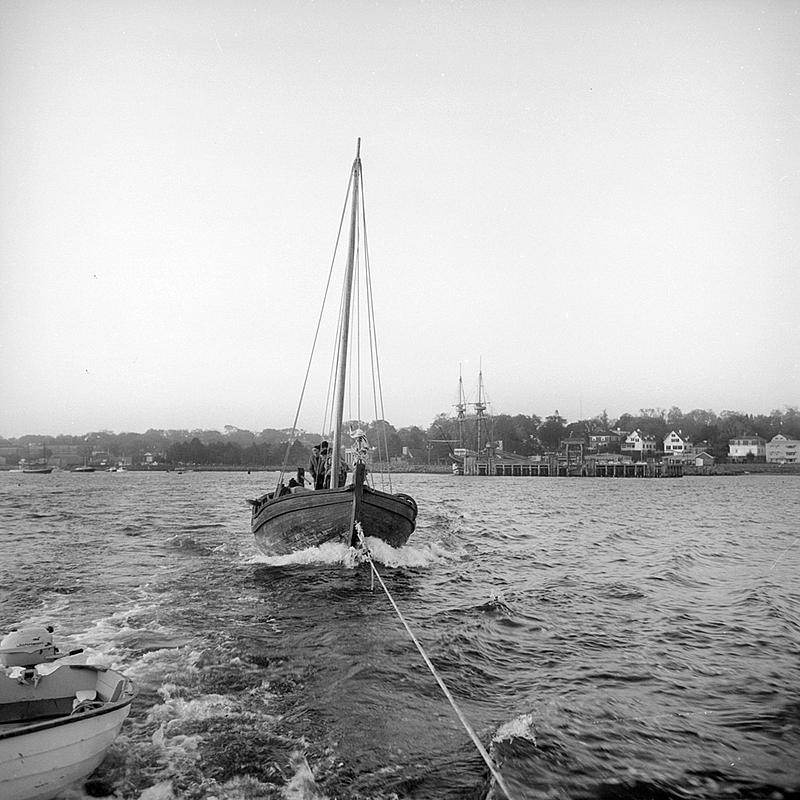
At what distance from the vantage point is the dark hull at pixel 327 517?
49.3 feet

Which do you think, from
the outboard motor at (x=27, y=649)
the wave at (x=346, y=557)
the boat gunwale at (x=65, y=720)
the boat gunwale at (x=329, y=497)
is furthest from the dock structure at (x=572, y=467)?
the boat gunwale at (x=65, y=720)

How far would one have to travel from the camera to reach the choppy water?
593 centimetres

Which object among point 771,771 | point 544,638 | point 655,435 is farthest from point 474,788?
point 655,435

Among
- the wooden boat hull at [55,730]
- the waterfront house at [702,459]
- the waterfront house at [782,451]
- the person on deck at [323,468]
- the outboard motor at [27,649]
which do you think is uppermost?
the waterfront house at [782,451]

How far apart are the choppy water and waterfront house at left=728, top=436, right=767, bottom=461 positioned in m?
132

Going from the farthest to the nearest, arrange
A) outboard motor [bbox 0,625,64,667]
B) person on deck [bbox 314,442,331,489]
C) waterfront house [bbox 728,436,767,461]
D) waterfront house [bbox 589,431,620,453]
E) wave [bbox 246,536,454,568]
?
waterfront house [bbox 589,431,620,453], waterfront house [bbox 728,436,767,461], person on deck [bbox 314,442,331,489], wave [bbox 246,536,454,568], outboard motor [bbox 0,625,64,667]

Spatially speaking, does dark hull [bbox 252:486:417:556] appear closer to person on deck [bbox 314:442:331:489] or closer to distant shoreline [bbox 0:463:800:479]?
person on deck [bbox 314:442:331:489]

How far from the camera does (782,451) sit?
135125 mm

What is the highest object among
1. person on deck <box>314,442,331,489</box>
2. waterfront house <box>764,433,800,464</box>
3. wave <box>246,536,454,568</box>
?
waterfront house <box>764,433,800,464</box>

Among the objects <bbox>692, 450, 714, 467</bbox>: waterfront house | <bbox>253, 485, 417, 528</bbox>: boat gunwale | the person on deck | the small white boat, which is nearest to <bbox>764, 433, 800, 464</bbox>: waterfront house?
<bbox>692, 450, 714, 467</bbox>: waterfront house

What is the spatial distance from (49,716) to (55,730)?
1.28m

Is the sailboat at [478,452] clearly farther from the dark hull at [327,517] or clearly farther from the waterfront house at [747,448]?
the dark hull at [327,517]

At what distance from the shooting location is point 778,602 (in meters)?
14.2

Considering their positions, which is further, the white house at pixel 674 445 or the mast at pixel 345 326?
the white house at pixel 674 445
